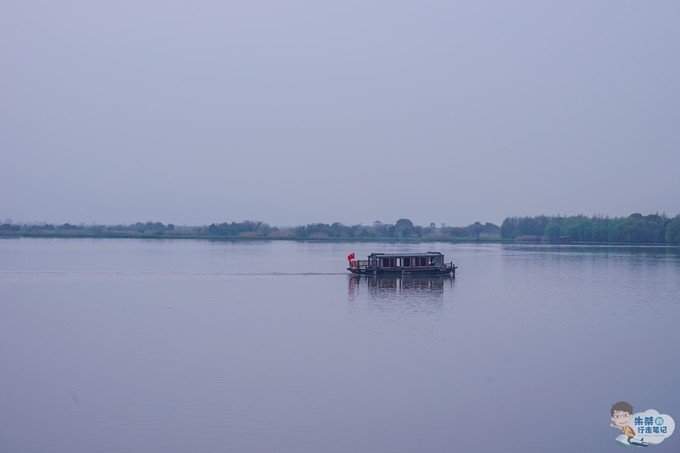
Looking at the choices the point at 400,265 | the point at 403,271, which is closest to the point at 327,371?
the point at 403,271

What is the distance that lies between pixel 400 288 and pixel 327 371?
72.1 feet

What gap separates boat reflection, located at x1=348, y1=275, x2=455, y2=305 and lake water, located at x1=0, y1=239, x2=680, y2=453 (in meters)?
0.62

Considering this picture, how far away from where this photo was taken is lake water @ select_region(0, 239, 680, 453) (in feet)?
42.0

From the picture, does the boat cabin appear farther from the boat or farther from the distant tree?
the distant tree

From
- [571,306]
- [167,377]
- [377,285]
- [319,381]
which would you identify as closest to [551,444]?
[319,381]

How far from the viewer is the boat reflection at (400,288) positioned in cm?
3356

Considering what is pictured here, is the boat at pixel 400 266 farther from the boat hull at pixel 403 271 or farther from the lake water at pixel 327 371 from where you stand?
the lake water at pixel 327 371

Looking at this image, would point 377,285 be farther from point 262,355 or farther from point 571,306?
point 262,355

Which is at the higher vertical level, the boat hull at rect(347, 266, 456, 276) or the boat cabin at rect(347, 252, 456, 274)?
the boat cabin at rect(347, 252, 456, 274)

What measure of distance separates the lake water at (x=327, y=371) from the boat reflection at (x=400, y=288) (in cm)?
62

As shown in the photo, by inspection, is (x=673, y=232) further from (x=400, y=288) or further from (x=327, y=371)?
(x=327, y=371)

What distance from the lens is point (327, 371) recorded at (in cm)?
1734

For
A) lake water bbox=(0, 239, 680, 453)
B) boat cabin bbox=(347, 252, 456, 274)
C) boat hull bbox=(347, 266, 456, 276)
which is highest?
boat cabin bbox=(347, 252, 456, 274)

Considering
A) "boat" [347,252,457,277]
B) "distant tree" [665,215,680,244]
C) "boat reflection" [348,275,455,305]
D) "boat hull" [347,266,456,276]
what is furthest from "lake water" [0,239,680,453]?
"distant tree" [665,215,680,244]
